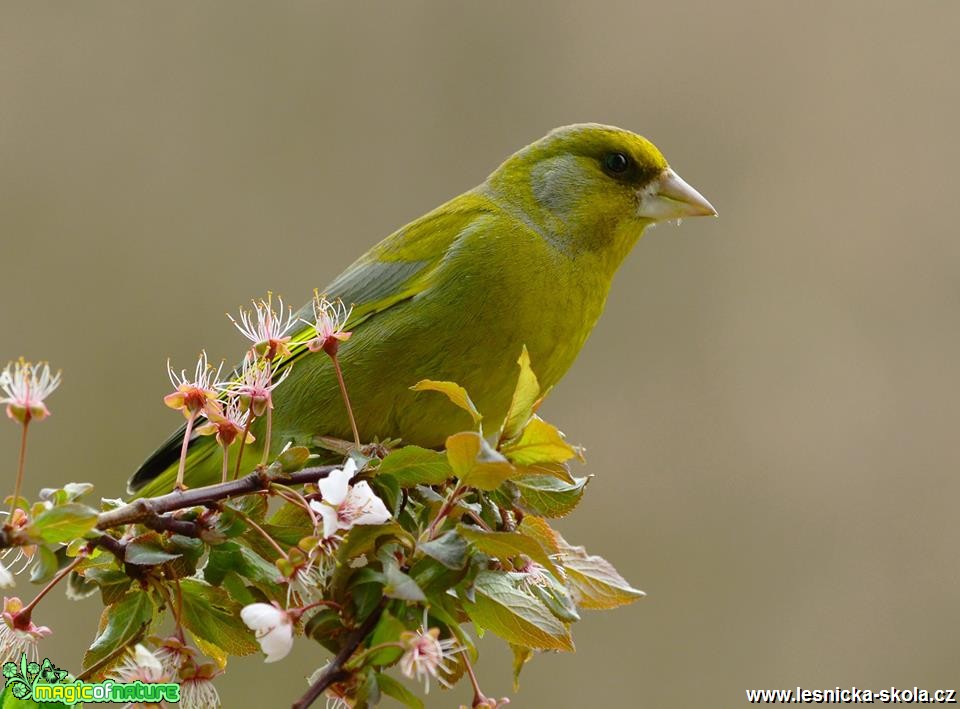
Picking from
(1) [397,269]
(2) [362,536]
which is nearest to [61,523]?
(2) [362,536]

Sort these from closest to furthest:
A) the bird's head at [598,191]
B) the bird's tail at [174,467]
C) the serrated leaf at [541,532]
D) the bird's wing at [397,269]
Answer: the serrated leaf at [541,532], the bird's tail at [174,467], the bird's wing at [397,269], the bird's head at [598,191]

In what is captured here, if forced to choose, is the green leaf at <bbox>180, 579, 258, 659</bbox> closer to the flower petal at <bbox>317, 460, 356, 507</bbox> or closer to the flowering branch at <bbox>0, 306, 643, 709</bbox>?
the flowering branch at <bbox>0, 306, 643, 709</bbox>

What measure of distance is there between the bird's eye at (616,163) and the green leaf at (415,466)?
1.84 metres

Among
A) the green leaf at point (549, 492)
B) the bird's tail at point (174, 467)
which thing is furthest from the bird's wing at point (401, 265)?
the green leaf at point (549, 492)

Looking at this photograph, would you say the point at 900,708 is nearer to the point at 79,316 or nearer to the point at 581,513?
the point at 581,513

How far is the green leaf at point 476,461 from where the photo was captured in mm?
1570

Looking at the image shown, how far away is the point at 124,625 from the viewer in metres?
1.74

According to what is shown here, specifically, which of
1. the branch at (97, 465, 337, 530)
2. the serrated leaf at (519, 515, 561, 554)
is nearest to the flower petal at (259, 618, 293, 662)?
the branch at (97, 465, 337, 530)

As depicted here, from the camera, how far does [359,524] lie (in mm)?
1603

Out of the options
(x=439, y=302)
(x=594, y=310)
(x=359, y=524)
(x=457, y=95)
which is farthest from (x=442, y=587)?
(x=457, y=95)

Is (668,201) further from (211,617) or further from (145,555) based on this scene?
(145,555)

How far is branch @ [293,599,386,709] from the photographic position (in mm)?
1525

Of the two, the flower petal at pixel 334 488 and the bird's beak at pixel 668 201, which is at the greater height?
the bird's beak at pixel 668 201

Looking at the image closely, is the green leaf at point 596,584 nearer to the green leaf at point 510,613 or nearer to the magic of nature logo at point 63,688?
the green leaf at point 510,613
